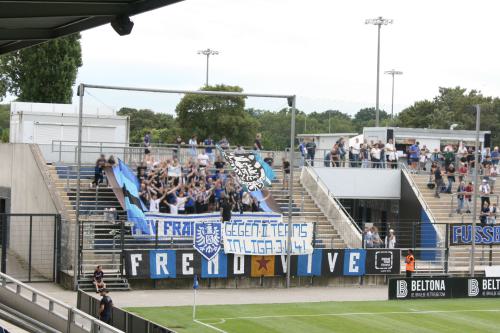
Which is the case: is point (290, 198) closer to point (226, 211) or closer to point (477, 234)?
point (226, 211)

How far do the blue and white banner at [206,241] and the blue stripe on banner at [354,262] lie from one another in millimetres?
5532

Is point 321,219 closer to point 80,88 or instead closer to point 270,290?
point 270,290

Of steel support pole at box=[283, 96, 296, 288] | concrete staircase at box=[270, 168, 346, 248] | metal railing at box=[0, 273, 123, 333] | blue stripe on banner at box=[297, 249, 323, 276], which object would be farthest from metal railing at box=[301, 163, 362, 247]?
metal railing at box=[0, 273, 123, 333]

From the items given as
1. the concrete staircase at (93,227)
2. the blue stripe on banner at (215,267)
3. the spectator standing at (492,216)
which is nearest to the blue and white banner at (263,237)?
the blue stripe on banner at (215,267)

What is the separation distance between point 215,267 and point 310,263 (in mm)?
3976

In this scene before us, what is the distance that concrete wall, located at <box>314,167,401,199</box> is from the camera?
1886 inches

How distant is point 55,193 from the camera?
1545 inches

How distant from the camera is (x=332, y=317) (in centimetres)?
3128

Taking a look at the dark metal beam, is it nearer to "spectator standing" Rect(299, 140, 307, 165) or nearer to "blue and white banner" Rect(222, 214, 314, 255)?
"blue and white banner" Rect(222, 214, 314, 255)

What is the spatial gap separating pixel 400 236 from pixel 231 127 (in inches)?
1535

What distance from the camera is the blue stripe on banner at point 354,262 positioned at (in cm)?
3891

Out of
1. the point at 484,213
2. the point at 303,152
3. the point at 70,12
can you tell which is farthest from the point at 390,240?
the point at 70,12

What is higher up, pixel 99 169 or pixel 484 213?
pixel 99 169

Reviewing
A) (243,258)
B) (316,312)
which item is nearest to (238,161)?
(243,258)
